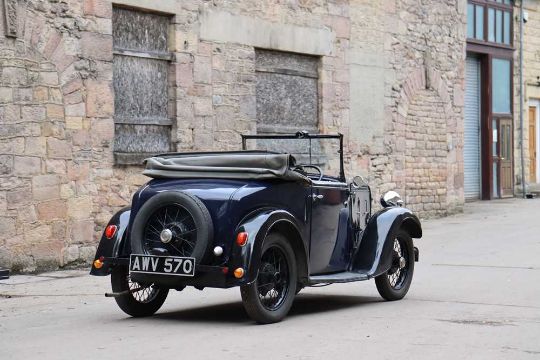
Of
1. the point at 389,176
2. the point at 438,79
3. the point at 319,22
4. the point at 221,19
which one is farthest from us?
the point at 438,79

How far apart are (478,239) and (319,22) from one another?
15.1 feet

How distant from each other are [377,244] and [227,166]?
5.78 ft

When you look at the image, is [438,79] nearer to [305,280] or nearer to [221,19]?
[221,19]

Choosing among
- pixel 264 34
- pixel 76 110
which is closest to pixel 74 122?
pixel 76 110

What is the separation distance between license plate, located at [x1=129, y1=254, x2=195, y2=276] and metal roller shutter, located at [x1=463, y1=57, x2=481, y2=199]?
720 inches

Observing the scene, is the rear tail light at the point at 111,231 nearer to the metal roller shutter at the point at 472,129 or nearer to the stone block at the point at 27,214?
the stone block at the point at 27,214

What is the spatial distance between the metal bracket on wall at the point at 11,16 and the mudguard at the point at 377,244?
5270 mm

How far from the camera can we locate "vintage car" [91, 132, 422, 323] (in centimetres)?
791

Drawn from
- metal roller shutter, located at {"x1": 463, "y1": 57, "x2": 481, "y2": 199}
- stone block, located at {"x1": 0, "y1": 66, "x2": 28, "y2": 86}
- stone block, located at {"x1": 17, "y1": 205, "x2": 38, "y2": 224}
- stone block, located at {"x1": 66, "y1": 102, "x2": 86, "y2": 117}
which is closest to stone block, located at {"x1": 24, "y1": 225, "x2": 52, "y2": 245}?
stone block, located at {"x1": 17, "y1": 205, "x2": 38, "y2": 224}

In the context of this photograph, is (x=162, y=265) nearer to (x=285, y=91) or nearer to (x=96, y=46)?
(x=96, y=46)

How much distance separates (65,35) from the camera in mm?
13234

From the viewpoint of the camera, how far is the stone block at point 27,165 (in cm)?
1251

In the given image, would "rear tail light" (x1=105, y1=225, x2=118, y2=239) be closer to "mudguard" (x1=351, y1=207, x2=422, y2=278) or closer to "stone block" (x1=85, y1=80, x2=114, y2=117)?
"mudguard" (x1=351, y1=207, x2=422, y2=278)

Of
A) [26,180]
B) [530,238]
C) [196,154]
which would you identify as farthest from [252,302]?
[530,238]
